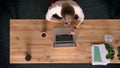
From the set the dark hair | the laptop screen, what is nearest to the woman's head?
the dark hair

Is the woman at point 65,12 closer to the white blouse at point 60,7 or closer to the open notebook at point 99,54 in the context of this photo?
the white blouse at point 60,7

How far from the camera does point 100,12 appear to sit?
3.11 m

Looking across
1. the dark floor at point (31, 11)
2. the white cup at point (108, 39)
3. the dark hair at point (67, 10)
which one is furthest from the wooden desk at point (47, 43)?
the dark floor at point (31, 11)

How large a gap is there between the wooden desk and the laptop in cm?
7

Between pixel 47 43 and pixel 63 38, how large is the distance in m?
0.19

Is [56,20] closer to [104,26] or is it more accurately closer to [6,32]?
[104,26]

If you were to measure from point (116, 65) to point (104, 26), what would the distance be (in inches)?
29.1

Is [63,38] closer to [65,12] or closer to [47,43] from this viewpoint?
[47,43]

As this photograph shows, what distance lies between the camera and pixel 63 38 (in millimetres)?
2275

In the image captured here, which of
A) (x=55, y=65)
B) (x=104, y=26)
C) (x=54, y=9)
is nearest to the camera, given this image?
(x=54, y=9)

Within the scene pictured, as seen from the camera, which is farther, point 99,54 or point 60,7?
point 99,54

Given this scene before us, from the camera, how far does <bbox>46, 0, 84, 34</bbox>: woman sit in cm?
208

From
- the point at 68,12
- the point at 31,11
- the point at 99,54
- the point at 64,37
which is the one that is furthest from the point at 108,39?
the point at 31,11

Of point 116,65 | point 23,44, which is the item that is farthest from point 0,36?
point 116,65
